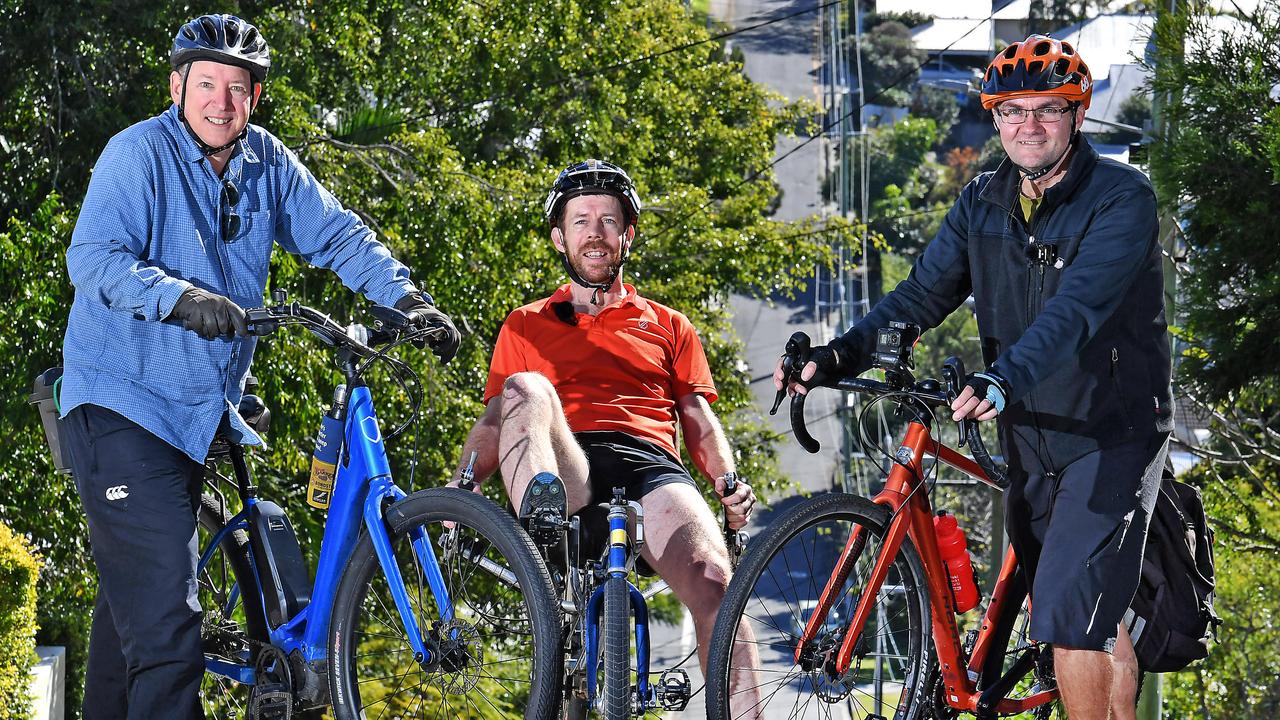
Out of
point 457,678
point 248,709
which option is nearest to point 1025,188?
point 457,678

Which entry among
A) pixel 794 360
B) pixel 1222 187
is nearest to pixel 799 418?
pixel 794 360

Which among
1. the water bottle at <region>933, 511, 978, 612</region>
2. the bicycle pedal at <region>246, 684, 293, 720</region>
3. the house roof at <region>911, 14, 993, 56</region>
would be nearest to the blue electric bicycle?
the bicycle pedal at <region>246, 684, 293, 720</region>

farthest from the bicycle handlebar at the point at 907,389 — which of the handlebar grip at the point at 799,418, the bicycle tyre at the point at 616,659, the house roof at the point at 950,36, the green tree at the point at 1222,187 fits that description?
the house roof at the point at 950,36

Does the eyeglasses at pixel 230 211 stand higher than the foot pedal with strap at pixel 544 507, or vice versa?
the eyeglasses at pixel 230 211

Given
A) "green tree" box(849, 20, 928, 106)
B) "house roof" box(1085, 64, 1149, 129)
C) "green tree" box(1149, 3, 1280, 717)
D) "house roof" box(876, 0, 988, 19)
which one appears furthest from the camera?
"green tree" box(849, 20, 928, 106)

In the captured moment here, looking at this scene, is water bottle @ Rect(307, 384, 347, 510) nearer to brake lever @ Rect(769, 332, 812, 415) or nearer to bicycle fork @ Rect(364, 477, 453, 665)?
bicycle fork @ Rect(364, 477, 453, 665)

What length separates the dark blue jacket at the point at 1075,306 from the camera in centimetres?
316

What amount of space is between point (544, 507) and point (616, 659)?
1.18 feet

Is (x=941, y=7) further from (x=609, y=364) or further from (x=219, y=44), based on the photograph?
(x=219, y=44)

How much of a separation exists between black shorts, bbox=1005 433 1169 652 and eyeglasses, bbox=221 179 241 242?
6.57ft

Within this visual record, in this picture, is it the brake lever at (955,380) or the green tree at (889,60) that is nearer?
the brake lever at (955,380)

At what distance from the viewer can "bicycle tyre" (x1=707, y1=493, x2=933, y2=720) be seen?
3.16 metres

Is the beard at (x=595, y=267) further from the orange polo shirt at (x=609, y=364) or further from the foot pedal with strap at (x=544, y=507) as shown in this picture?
the foot pedal with strap at (x=544, y=507)

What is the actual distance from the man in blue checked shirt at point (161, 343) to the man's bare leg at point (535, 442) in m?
0.21
